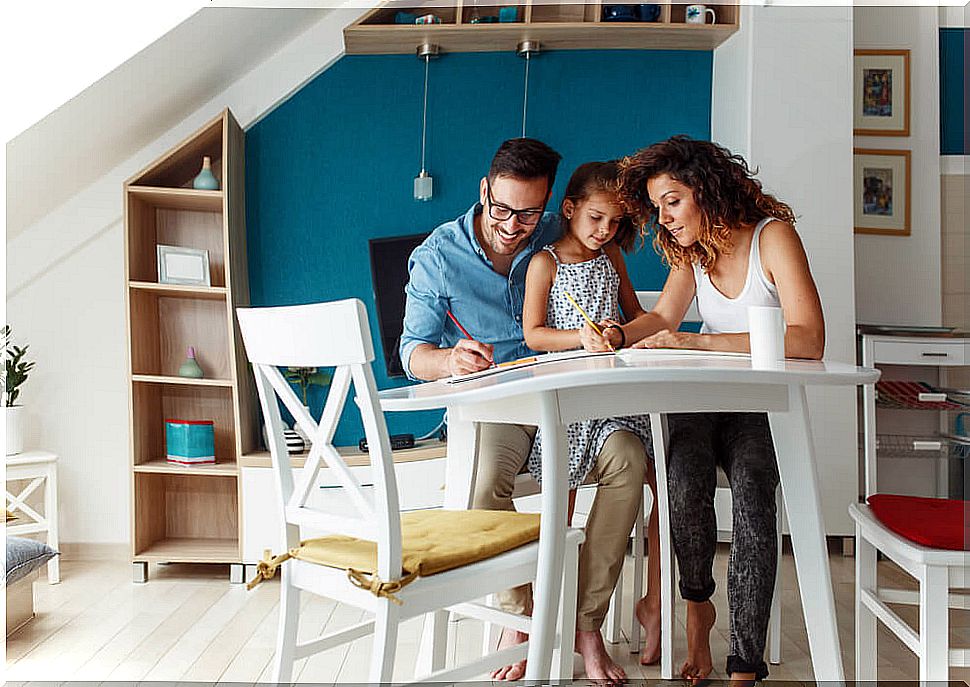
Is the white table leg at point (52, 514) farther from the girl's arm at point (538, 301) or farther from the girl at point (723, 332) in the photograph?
the girl at point (723, 332)

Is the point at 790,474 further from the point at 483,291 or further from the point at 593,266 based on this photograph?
the point at 483,291

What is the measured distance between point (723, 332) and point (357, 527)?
1.08 metres

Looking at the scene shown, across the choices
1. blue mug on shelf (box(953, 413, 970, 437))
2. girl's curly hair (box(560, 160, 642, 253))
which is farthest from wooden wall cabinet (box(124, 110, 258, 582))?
blue mug on shelf (box(953, 413, 970, 437))

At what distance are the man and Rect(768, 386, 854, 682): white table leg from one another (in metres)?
0.39

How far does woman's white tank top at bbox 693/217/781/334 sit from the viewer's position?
7.03ft

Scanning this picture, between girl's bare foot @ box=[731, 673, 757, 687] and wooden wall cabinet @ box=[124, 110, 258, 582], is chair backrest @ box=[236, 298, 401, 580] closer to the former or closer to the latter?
girl's bare foot @ box=[731, 673, 757, 687]

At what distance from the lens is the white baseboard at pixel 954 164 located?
4.14m

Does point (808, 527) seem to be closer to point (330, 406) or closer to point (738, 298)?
point (738, 298)

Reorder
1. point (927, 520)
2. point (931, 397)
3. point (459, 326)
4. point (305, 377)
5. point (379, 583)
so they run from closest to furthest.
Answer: point (379, 583) → point (927, 520) → point (459, 326) → point (931, 397) → point (305, 377)

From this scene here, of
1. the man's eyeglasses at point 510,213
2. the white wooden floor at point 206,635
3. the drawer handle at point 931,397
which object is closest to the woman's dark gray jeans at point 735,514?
the white wooden floor at point 206,635

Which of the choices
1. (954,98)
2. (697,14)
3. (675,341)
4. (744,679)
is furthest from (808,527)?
(954,98)

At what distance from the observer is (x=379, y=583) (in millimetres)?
1449

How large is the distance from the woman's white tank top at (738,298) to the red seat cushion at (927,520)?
48 centimetres

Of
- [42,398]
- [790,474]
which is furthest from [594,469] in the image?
[42,398]
